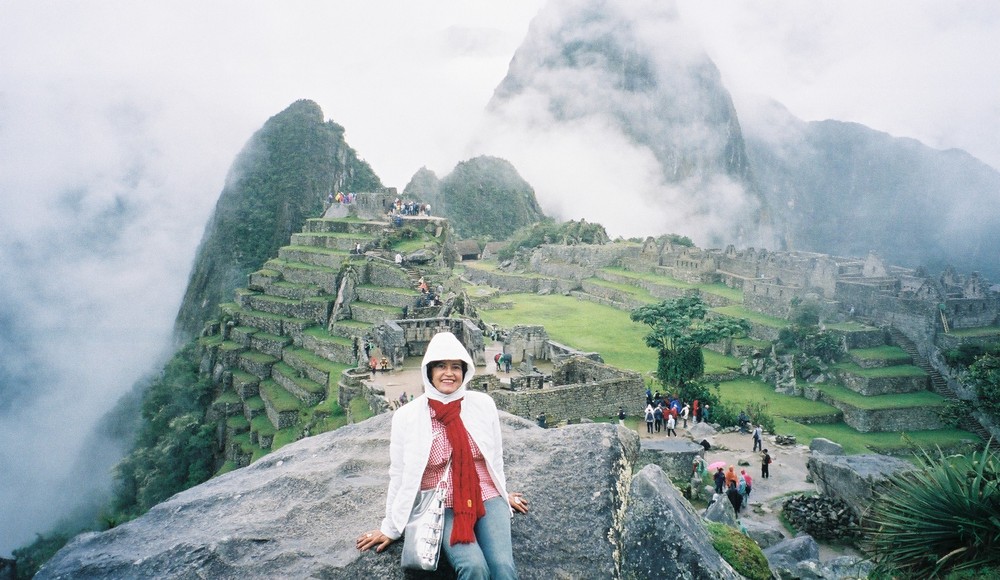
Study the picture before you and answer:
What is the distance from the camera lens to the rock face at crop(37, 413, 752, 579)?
3.63m

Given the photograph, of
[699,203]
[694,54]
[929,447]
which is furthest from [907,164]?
[929,447]

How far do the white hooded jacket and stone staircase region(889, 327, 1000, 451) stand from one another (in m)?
26.2

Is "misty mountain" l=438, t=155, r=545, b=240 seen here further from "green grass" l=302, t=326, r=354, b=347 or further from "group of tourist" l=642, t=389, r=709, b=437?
"group of tourist" l=642, t=389, r=709, b=437

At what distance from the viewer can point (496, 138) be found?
160875 mm

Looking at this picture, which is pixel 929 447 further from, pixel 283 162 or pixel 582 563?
pixel 283 162

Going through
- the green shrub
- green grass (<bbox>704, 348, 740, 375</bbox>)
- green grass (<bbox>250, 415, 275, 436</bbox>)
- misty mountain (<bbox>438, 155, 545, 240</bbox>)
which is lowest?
green grass (<bbox>250, 415, 275, 436</bbox>)

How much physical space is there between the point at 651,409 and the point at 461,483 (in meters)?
15.7

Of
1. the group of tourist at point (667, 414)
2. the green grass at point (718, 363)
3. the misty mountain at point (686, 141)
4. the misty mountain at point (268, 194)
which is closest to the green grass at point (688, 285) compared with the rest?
the green grass at point (718, 363)

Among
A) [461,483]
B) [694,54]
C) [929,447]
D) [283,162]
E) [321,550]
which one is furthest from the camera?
[694,54]

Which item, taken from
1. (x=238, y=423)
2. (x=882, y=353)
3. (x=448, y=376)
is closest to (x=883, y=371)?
(x=882, y=353)

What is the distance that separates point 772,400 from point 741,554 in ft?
77.0

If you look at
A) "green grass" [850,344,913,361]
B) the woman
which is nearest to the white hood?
the woman

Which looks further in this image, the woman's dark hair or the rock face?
the woman's dark hair

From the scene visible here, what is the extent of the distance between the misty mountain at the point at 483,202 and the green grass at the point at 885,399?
8004cm
